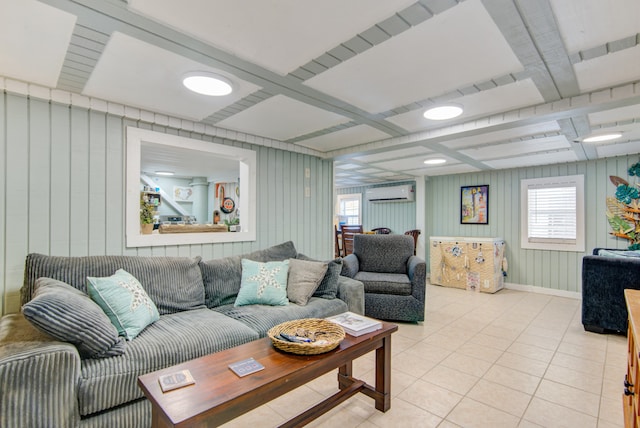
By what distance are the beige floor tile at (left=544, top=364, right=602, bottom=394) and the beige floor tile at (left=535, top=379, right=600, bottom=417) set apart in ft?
0.22

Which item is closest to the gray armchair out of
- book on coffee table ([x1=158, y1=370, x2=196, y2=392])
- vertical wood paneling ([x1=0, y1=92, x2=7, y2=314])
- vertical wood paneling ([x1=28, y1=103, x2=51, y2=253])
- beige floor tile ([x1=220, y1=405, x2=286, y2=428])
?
beige floor tile ([x1=220, y1=405, x2=286, y2=428])

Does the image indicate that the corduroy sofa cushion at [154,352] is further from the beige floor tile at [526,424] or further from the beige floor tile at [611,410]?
the beige floor tile at [611,410]

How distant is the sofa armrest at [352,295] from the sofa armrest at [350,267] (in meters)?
0.58

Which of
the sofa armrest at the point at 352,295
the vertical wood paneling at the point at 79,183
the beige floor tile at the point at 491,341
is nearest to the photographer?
the vertical wood paneling at the point at 79,183

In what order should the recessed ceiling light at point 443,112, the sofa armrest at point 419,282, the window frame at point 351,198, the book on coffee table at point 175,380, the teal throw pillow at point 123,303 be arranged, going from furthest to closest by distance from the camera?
the window frame at point 351,198, the sofa armrest at point 419,282, the recessed ceiling light at point 443,112, the teal throw pillow at point 123,303, the book on coffee table at point 175,380

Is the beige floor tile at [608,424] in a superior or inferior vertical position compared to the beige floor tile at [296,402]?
superior

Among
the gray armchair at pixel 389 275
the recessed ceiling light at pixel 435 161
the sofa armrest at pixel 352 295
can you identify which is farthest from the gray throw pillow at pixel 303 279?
the recessed ceiling light at pixel 435 161

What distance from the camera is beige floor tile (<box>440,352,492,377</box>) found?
7.94 ft

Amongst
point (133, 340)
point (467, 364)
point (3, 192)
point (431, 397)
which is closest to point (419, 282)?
point (467, 364)

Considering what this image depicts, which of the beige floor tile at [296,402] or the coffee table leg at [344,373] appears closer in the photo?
the beige floor tile at [296,402]

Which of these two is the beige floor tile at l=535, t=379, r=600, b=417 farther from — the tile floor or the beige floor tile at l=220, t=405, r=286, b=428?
the beige floor tile at l=220, t=405, r=286, b=428

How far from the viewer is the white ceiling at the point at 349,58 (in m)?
1.41

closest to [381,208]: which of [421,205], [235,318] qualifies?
[421,205]

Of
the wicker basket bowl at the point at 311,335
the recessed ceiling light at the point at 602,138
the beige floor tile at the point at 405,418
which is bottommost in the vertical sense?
the beige floor tile at the point at 405,418
